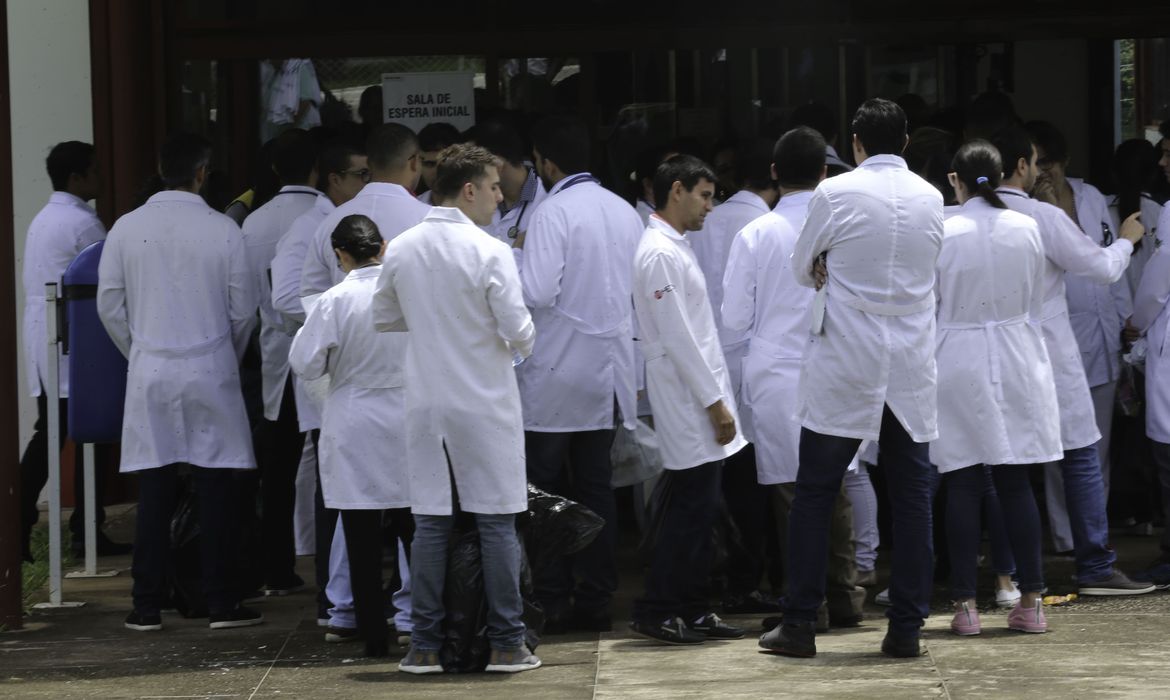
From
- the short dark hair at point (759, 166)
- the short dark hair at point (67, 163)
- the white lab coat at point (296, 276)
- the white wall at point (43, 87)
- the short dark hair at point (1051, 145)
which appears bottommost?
the white lab coat at point (296, 276)

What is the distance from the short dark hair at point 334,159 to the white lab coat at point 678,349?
61.4 inches

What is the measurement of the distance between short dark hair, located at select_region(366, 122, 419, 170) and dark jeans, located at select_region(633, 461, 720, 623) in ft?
5.06

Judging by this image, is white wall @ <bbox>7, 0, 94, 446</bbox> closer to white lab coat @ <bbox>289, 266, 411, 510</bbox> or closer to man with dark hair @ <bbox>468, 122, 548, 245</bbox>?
man with dark hair @ <bbox>468, 122, 548, 245</bbox>

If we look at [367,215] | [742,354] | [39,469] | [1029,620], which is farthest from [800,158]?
[39,469]

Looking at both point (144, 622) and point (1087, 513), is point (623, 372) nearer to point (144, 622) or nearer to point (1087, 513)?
point (1087, 513)

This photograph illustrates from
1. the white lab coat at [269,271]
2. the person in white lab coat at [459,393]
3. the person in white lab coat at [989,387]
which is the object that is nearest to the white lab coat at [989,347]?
the person in white lab coat at [989,387]

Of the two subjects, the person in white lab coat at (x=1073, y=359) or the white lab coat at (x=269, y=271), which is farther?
the white lab coat at (x=269, y=271)

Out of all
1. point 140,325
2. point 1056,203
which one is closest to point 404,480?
point 140,325

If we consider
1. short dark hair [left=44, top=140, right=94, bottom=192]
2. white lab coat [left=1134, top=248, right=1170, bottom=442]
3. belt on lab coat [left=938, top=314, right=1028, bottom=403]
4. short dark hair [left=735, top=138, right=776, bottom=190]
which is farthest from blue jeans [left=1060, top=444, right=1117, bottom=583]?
short dark hair [left=44, top=140, right=94, bottom=192]

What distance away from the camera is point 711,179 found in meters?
6.65

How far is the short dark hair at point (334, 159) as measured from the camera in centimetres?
759

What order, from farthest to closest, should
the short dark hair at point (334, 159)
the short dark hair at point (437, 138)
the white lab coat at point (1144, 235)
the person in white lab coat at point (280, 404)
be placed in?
the white lab coat at point (1144, 235) → the short dark hair at point (437, 138) → the person in white lab coat at point (280, 404) → the short dark hair at point (334, 159)

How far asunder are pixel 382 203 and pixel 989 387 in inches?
89.3

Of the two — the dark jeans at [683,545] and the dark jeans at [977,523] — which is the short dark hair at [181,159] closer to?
the dark jeans at [683,545]
